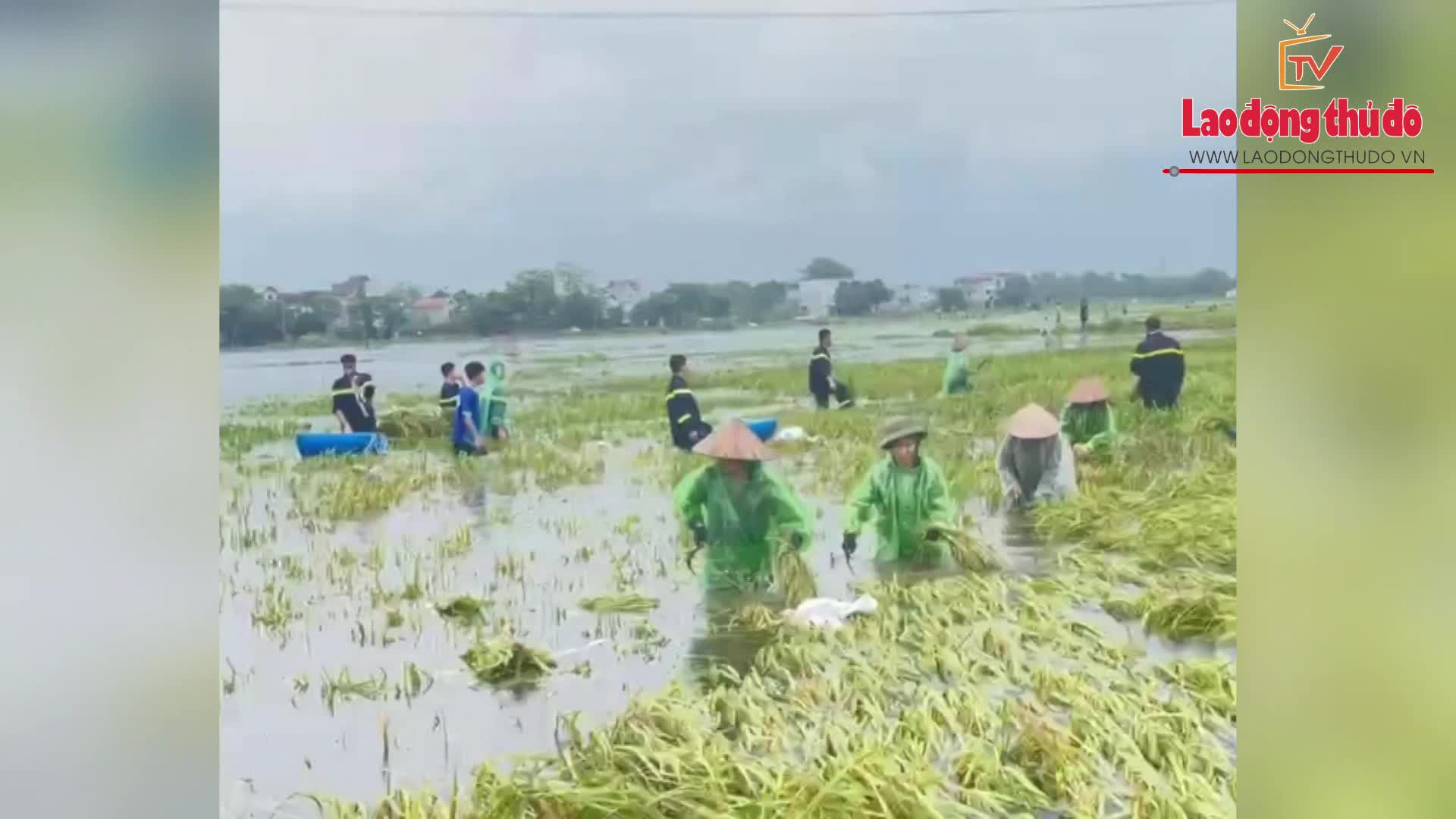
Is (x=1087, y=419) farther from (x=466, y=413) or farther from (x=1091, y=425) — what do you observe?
(x=466, y=413)

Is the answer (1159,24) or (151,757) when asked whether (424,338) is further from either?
(1159,24)

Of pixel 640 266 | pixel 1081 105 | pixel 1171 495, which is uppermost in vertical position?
pixel 1081 105

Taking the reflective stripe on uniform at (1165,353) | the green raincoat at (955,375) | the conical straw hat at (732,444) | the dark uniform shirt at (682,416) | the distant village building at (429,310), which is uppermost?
Answer: the distant village building at (429,310)

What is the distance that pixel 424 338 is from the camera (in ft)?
7.36

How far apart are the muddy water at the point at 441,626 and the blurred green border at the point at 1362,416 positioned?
0.27 meters

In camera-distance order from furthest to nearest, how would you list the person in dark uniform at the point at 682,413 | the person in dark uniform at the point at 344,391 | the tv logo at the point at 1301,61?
the person in dark uniform at the point at 682,413, the person in dark uniform at the point at 344,391, the tv logo at the point at 1301,61

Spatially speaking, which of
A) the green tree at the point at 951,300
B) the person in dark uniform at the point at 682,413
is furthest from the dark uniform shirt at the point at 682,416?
the green tree at the point at 951,300

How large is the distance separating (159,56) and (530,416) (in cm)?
98

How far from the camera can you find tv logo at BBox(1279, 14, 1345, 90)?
6.97 feet

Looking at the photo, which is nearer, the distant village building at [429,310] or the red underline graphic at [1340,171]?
the red underline graphic at [1340,171]

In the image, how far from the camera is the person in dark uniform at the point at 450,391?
225 centimetres

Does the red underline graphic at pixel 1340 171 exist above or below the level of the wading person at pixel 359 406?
above

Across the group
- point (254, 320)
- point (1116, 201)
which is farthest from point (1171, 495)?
point (254, 320)

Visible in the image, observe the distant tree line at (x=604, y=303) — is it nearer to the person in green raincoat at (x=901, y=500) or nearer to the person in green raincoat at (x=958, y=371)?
the person in green raincoat at (x=958, y=371)
